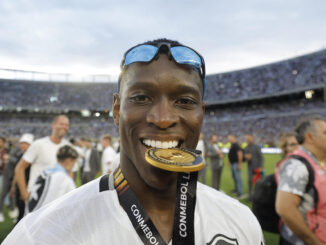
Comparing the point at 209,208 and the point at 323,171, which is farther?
the point at 323,171

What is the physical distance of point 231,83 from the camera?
137ft

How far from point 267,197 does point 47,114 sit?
1797 inches

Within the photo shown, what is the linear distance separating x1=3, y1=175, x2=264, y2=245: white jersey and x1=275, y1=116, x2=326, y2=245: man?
3.79 feet

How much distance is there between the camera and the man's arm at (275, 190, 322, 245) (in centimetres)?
225

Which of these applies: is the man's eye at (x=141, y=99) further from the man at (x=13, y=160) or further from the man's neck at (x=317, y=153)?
the man at (x=13, y=160)

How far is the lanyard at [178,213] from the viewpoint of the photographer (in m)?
1.17

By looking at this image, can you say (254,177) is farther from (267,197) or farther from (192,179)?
(192,179)

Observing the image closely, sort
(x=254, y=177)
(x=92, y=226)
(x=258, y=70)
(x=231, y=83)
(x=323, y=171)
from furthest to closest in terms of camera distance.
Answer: (x=231, y=83) < (x=258, y=70) < (x=254, y=177) < (x=323, y=171) < (x=92, y=226)

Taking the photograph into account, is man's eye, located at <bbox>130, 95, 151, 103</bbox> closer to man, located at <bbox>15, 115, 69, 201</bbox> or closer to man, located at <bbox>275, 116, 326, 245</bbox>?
man, located at <bbox>275, 116, 326, 245</bbox>

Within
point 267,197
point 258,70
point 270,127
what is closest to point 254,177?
point 267,197

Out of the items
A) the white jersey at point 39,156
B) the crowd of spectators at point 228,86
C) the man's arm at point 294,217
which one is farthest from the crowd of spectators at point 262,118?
the man's arm at point 294,217

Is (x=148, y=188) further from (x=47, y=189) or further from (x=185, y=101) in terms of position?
(x=47, y=189)

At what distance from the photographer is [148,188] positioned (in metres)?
1.30

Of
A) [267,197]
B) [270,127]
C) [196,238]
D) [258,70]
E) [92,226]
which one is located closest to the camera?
[92,226]
